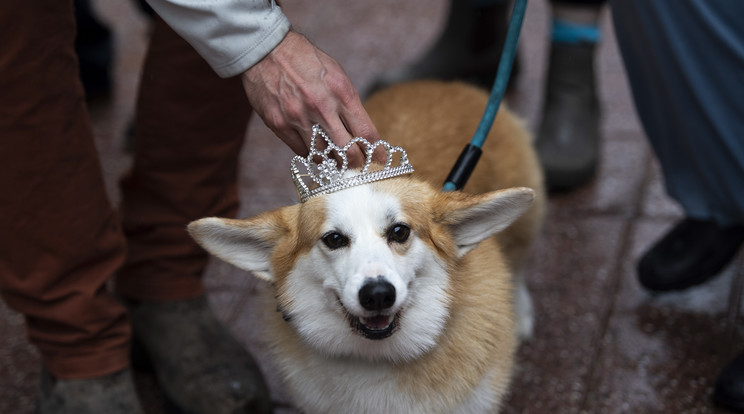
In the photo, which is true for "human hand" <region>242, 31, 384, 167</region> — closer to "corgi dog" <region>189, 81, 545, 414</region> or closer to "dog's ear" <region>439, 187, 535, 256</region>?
"corgi dog" <region>189, 81, 545, 414</region>

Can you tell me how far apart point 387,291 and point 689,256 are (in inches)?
55.8

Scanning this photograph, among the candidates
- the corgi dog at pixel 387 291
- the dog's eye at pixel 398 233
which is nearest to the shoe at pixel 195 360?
the corgi dog at pixel 387 291

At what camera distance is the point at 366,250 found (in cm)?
164

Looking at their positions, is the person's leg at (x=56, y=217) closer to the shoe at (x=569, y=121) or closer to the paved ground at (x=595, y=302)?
the paved ground at (x=595, y=302)

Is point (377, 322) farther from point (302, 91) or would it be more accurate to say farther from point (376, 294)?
point (302, 91)

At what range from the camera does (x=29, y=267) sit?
199 cm

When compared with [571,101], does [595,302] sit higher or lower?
lower

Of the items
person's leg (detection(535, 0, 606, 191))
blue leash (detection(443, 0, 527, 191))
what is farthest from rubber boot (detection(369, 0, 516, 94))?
blue leash (detection(443, 0, 527, 191))

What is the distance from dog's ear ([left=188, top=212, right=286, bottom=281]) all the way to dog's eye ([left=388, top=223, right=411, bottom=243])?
0.28 metres

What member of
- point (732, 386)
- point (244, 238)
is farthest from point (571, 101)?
point (244, 238)

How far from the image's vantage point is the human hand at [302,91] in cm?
159

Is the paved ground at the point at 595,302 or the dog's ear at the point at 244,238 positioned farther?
the paved ground at the point at 595,302

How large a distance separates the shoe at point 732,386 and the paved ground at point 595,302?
5cm

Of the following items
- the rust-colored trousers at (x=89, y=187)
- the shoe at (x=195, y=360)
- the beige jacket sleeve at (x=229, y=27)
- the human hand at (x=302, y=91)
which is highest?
the beige jacket sleeve at (x=229, y=27)
